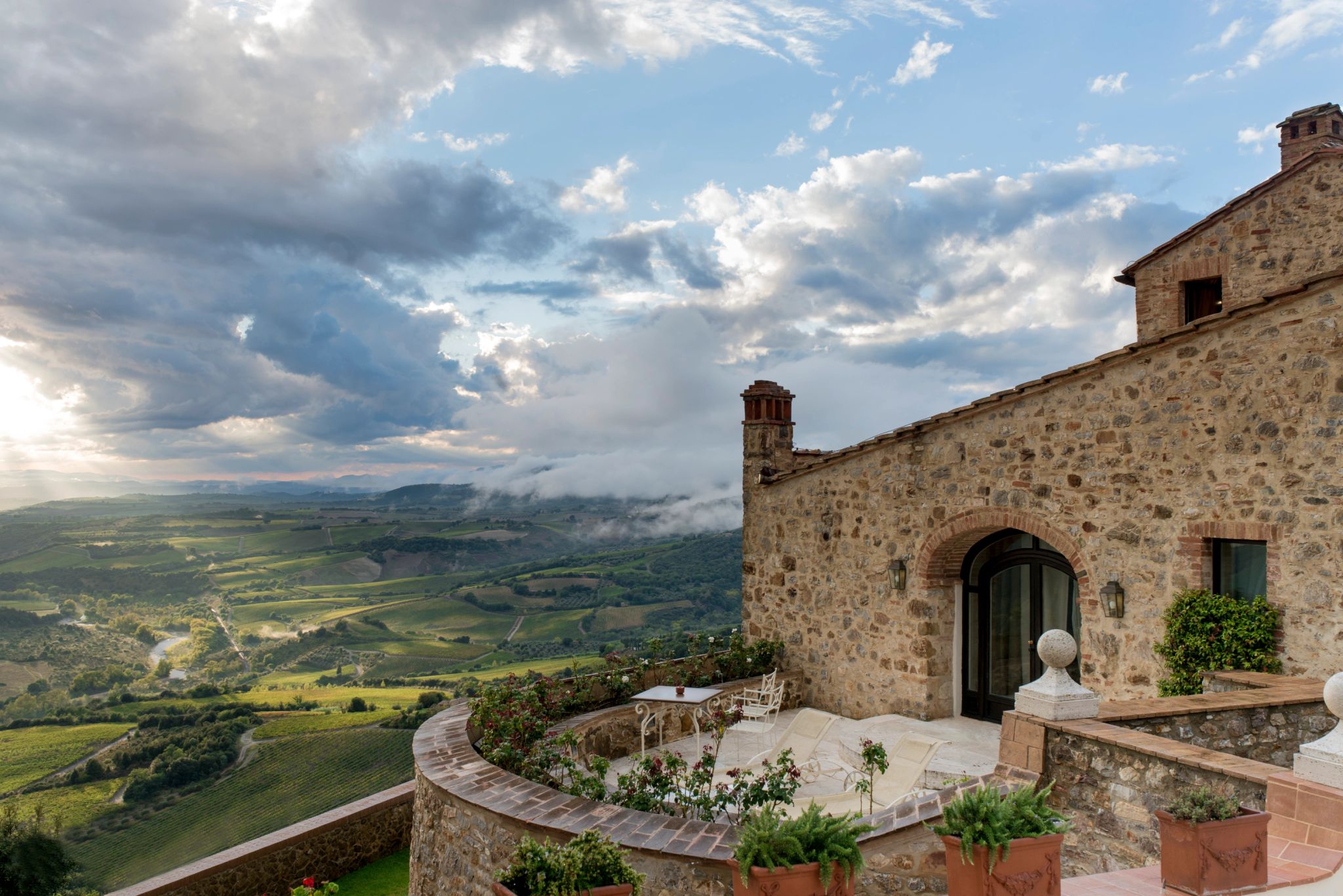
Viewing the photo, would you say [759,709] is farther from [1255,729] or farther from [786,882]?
[786,882]

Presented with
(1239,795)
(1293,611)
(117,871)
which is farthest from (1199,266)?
(117,871)

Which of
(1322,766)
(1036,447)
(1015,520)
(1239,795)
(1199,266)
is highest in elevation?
(1199,266)

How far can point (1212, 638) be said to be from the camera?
831 cm

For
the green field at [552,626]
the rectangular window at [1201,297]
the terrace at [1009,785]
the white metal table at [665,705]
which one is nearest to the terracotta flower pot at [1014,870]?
the terrace at [1009,785]

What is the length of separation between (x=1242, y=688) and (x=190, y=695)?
165ft

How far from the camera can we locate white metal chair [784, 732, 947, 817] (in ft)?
24.2

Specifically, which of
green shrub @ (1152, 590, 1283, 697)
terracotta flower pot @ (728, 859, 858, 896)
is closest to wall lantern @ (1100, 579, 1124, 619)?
green shrub @ (1152, 590, 1283, 697)

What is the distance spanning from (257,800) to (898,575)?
24.3 metres

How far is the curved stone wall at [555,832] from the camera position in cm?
563

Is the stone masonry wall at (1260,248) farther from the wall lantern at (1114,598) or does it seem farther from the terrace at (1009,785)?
the terrace at (1009,785)

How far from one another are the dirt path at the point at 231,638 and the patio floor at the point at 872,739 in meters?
56.0

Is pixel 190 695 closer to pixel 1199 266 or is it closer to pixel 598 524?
pixel 1199 266

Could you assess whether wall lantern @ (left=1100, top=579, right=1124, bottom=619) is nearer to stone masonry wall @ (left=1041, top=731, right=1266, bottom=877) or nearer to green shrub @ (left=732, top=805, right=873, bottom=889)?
stone masonry wall @ (left=1041, top=731, right=1266, bottom=877)

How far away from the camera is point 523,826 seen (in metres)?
6.33
